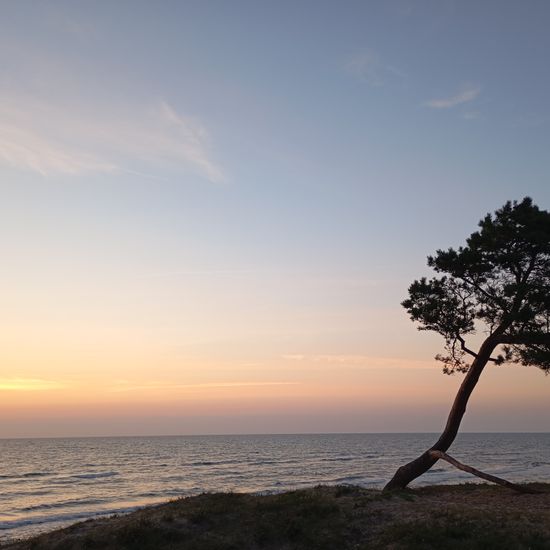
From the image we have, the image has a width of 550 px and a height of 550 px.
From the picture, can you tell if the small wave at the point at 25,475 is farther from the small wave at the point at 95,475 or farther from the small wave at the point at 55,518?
the small wave at the point at 55,518

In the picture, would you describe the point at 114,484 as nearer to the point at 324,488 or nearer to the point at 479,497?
the point at 324,488

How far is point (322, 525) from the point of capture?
1811 cm

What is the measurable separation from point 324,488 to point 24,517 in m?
24.9

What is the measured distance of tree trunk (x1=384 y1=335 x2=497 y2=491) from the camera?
80.5ft

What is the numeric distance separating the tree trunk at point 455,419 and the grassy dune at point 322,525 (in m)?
2.65

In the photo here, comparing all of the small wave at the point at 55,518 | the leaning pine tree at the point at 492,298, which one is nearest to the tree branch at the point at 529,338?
the leaning pine tree at the point at 492,298

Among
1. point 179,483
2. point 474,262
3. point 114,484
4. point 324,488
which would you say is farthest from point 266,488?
point 474,262

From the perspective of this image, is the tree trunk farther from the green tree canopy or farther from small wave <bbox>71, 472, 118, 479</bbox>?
small wave <bbox>71, 472, 118, 479</bbox>

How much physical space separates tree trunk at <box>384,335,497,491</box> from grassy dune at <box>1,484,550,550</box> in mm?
2653

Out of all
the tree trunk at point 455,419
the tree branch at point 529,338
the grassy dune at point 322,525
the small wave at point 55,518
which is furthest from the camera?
the small wave at point 55,518

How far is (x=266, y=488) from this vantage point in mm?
50469

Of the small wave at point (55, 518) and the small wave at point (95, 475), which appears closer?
the small wave at point (55, 518)

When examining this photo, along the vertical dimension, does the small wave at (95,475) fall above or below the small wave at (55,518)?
below

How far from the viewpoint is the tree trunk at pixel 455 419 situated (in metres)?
24.5
